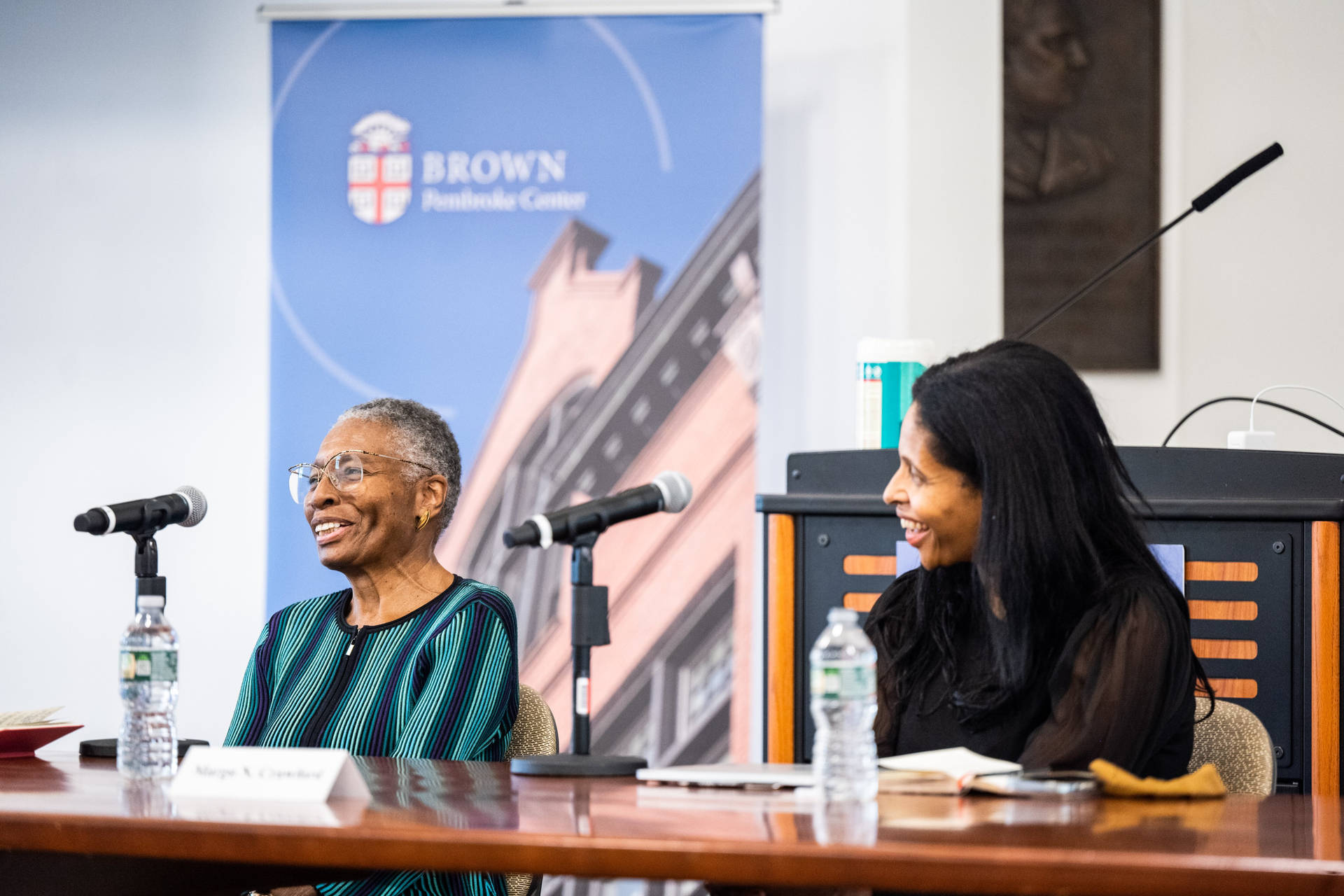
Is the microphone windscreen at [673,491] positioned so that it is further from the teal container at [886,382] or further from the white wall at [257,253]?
the white wall at [257,253]

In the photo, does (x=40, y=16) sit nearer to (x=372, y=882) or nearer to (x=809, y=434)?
(x=809, y=434)

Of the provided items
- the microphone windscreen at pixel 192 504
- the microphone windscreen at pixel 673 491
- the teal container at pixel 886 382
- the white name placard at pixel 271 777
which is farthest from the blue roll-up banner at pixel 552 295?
the white name placard at pixel 271 777

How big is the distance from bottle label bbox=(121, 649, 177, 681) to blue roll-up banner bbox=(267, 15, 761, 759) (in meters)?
1.79

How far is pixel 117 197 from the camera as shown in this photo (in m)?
3.87

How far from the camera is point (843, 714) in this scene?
→ 137cm

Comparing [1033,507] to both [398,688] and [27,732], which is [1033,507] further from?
[27,732]

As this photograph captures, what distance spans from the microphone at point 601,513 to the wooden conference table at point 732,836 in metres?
0.27

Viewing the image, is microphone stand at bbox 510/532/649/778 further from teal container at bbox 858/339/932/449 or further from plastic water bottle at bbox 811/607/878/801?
teal container at bbox 858/339/932/449

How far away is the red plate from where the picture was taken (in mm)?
1810

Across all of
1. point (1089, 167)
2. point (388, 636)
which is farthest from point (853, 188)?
point (388, 636)

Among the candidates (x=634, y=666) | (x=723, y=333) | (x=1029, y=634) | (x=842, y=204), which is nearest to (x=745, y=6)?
(x=842, y=204)

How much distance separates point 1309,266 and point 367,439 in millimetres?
2381

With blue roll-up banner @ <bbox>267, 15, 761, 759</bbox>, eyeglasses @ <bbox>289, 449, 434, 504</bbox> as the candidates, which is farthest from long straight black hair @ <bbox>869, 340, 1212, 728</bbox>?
blue roll-up banner @ <bbox>267, 15, 761, 759</bbox>

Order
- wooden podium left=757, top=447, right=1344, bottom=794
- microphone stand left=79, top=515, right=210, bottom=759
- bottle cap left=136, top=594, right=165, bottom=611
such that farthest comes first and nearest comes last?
wooden podium left=757, top=447, right=1344, bottom=794 → microphone stand left=79, top=515, right=210, bottom=759 → bottle cap left=136, top=594, right=165, bottom=611
